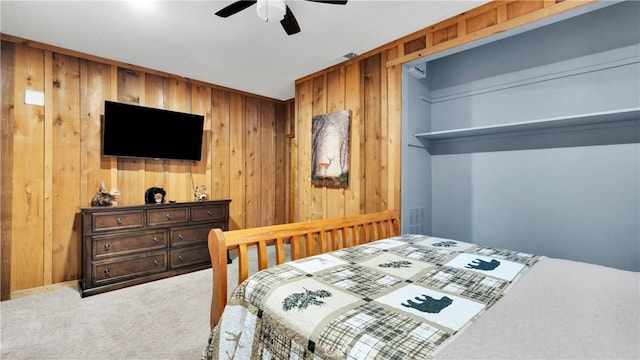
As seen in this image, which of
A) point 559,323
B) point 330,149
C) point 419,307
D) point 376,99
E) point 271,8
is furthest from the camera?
point 330,149

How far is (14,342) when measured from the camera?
2.05m

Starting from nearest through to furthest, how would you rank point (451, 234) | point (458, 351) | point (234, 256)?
1. point (458, 351)
2. point (451, 234)
3. point (234, 256)

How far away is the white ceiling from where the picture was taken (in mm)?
2311

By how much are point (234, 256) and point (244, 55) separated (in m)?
2.87

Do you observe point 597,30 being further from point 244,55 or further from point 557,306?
point 244,55

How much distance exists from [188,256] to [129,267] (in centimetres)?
64

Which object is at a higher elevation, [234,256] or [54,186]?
[54,186]

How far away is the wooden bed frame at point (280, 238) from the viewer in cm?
140

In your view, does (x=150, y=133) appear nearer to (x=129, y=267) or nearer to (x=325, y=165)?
(x=129, y=267)

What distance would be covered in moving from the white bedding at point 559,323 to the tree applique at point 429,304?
0.43ft

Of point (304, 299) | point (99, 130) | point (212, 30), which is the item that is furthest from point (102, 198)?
point (304, 299)

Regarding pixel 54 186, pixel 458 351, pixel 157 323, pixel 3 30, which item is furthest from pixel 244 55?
pixel 458 351

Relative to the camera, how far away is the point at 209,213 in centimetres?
380

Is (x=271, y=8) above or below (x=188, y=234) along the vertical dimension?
above
